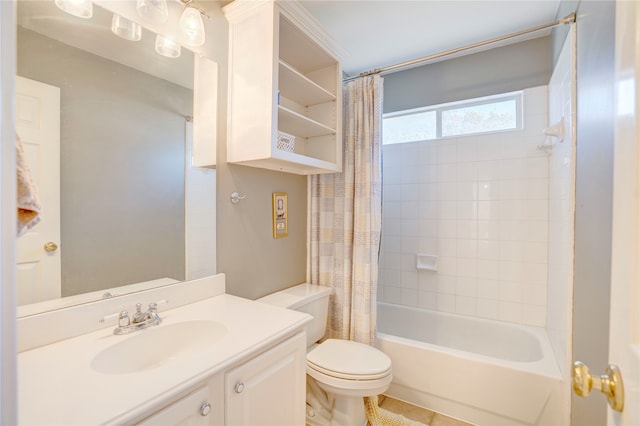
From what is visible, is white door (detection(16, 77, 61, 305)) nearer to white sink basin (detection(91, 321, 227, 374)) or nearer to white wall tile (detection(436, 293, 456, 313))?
white sink basin (detection(91, 321, 227, 374))

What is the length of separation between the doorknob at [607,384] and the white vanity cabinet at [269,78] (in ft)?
4.14

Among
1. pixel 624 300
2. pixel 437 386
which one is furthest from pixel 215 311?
pixel 437 386

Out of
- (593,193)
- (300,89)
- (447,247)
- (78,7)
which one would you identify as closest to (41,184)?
(78,7)

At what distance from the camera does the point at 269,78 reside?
1.40m

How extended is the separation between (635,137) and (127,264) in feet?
5.02

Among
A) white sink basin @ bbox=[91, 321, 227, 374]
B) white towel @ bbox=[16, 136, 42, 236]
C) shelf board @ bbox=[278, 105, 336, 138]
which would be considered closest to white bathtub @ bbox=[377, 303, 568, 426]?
white sink basin @ bbox=[91, 321, 227, 374]

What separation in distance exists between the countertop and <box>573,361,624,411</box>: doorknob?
837 mm

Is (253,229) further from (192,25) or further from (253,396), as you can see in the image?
(192,25)

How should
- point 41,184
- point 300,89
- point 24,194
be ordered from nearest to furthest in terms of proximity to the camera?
point 24,194 < point 41,184 < point 300,89

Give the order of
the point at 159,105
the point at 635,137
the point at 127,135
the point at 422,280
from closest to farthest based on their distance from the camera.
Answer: the point at 635,137
the point at 127,135
the point at 159,105
the point at 422,280

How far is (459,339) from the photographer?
2344 mm

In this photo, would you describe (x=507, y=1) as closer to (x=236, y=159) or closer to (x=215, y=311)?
(x=236, y=159)

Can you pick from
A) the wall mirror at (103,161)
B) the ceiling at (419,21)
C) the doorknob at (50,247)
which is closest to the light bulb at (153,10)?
the wall mirror at (103,161)

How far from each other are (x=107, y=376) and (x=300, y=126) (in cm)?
151
